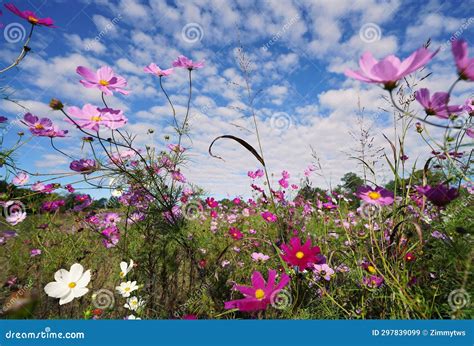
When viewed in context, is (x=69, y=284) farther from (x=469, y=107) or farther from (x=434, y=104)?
(x=469, y=107)

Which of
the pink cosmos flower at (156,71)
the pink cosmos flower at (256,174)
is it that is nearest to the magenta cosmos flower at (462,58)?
the pink cosmos flower at (156,71)

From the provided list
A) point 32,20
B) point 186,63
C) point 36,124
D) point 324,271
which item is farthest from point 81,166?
point 324,271

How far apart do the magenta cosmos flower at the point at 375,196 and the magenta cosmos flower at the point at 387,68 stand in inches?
18.8

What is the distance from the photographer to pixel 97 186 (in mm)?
1357

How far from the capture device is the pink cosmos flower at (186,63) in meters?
1.58

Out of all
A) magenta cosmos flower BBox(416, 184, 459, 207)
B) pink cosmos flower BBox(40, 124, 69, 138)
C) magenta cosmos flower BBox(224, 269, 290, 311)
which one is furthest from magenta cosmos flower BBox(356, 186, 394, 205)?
pink cosmos flower BBox(40, 124, 69, 138)

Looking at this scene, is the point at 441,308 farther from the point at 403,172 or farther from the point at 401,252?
the point at 403,172

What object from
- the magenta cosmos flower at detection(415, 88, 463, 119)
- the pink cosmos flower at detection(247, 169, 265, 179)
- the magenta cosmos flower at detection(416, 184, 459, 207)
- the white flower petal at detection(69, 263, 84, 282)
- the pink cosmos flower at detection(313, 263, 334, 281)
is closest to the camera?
the magenta cosmos flower at detection(415, 88, 463, 119)

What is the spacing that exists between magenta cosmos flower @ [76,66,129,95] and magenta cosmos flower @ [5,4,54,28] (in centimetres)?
45

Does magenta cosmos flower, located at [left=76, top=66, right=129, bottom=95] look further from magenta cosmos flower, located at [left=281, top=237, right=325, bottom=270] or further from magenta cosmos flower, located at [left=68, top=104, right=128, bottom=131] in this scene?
magenta cosmos flower, located at [left=281, top=237, right=325, bottom=270]

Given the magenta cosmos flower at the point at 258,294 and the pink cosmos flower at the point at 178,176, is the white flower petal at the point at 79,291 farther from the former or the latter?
the pink cosmos flower at the point at 178,176

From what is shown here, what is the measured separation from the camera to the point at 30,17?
1.25 meters

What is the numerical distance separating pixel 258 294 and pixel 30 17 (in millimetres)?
1547

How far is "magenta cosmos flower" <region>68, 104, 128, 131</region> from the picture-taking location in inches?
40.5
